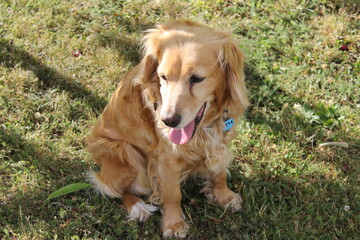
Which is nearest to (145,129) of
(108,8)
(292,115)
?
(292,115)

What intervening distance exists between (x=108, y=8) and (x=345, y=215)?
3.97 meters

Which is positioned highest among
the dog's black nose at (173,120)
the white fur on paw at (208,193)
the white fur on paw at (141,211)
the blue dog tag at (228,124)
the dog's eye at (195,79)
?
the dog's eye at (195,79)

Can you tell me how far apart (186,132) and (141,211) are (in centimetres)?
99

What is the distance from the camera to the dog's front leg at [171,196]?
130 inches

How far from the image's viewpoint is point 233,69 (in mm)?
2904

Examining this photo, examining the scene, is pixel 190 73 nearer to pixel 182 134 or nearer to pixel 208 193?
pixel 182 134

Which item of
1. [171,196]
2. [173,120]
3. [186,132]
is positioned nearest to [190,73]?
[173,120]

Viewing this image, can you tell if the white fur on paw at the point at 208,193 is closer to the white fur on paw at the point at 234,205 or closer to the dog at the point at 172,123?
the dog at the point at 172,123

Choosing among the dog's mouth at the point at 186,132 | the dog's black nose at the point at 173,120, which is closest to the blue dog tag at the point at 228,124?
the dog's mouth at the point at 186,132

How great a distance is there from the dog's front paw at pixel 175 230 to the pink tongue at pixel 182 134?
83cm

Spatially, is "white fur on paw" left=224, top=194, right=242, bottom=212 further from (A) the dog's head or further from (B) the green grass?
(A) the dog's head

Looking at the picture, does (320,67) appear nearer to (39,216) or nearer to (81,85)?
(81,85)

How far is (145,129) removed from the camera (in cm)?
339

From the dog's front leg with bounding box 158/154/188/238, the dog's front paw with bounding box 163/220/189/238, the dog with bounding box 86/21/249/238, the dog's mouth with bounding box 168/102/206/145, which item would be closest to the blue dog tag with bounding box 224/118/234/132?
the dog with bounding box 86/21/249/238
